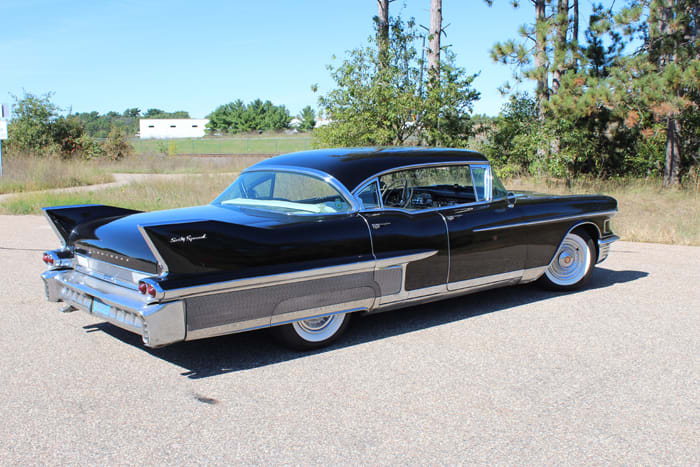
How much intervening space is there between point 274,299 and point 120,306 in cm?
96

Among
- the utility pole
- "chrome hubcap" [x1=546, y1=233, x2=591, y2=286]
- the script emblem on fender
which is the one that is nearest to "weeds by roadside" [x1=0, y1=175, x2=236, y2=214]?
the utility pole

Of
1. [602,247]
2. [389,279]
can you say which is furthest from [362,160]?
[602,247]

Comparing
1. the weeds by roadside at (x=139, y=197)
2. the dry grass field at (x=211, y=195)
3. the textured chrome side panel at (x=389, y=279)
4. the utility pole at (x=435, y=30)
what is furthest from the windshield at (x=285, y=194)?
the utility pole at (x=435, y=30)

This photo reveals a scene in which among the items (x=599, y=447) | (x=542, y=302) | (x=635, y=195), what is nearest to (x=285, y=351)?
(x=599, y=447)

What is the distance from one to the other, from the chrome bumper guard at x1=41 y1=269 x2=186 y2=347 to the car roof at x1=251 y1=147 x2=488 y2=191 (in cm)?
171

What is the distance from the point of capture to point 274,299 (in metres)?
4.07

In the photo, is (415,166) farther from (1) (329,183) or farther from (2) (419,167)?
(1) (329,183)

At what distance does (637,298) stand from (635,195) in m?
8.78

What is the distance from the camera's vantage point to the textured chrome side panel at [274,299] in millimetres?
3838

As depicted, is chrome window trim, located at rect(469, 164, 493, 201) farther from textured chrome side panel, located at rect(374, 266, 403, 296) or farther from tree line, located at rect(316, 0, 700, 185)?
tree line, located at rect(316, 0, 700, 185)

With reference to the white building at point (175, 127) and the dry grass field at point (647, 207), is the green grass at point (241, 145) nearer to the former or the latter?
the white building at point (175, 127)

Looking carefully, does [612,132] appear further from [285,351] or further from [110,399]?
[110,399]

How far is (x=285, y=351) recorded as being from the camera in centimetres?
449

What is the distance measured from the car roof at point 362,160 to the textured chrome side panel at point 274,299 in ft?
2.60
